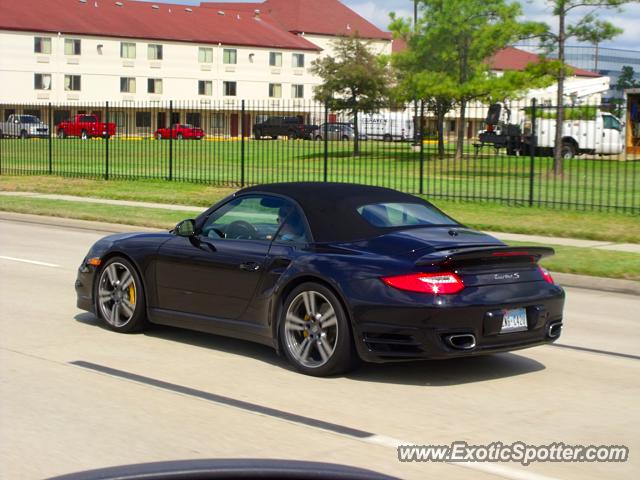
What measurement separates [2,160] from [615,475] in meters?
38.1

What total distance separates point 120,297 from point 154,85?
8202 cm

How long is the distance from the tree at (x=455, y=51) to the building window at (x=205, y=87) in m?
46.1

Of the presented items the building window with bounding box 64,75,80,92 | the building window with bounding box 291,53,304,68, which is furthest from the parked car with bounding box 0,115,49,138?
the building window with bounding box 291,53,304,68

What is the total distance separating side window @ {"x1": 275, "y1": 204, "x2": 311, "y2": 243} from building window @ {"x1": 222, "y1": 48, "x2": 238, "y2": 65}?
85068mm

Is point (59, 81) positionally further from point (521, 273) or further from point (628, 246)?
point (521, 273)

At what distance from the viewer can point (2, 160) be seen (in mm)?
41531

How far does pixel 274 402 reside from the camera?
7480 millimetres

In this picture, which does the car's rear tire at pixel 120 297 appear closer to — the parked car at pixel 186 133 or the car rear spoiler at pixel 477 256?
the car rear spoiler at pixel 477 256

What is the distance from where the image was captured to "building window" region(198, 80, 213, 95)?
92375 mm

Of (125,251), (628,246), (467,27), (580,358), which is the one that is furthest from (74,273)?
(467,27)

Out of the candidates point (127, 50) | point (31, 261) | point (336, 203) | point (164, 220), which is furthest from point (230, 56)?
point (336, 203)

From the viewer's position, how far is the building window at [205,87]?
92375mm

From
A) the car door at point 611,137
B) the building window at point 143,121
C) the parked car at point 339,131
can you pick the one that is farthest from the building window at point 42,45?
the parked car at point 339,131

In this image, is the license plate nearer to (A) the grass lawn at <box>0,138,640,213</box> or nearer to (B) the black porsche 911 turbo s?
(B) the black porsche 911 turbo s
